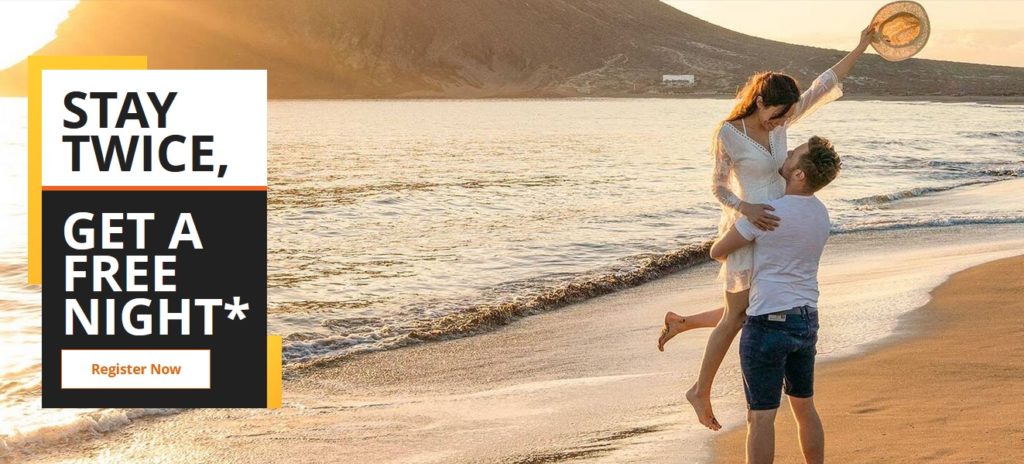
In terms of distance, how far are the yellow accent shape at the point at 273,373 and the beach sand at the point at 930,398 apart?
9.84 ft

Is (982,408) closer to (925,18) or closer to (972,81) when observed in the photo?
(925,18)

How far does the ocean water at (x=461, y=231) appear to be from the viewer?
965 centimetres

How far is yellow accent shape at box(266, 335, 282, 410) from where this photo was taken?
7141 mm

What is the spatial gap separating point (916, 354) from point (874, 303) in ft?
6.97

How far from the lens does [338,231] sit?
17.6 meters

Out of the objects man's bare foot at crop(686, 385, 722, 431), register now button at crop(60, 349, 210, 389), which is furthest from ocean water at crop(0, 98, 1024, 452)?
man's bare foot at crop(686, 385, 722, 431)

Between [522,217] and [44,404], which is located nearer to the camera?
[44,404]

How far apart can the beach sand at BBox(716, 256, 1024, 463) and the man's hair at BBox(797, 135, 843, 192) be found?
A: 1605 mm

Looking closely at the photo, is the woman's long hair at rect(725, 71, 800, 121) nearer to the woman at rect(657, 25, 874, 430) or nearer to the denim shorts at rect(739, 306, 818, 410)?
the woman at rect(657, 25, 874, 430)

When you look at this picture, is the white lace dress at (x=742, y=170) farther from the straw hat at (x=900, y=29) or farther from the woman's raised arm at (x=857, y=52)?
the straw hat at (x=900, y=29)

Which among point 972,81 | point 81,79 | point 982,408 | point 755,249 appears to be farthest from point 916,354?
point 972,81

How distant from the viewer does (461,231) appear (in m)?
17.1

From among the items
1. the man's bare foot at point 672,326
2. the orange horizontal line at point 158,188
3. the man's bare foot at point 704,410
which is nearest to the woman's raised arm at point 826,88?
the man's bare foot at point 672,326

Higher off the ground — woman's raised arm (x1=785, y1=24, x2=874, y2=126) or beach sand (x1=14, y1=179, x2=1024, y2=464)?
woman's raised arm (x1=785, y1=24, x2=874, y2=126)
